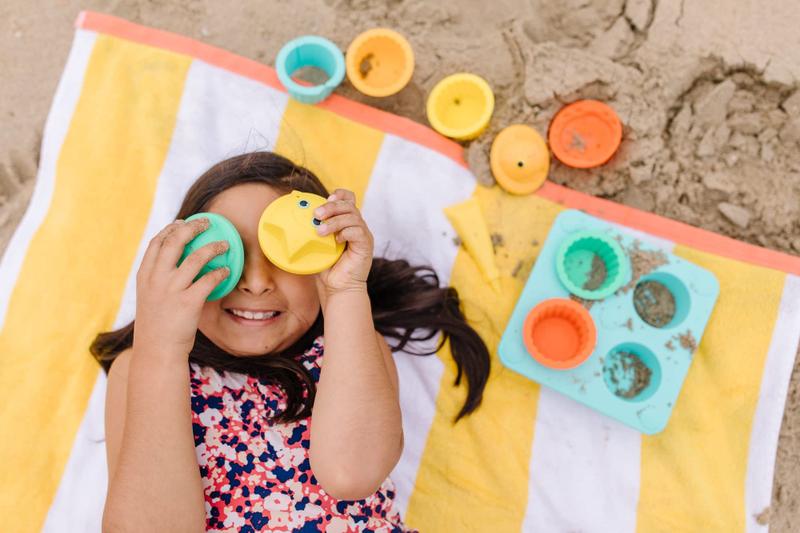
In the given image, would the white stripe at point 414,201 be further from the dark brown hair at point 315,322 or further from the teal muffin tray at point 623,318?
the teal muffin tray at point 623,318

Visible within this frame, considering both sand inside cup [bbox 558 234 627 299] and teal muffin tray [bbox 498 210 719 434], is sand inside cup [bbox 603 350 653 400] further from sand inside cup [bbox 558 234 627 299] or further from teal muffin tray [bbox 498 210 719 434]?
sand inside cup [bbox 558 234 627 299]

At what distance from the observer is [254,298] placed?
1039mm

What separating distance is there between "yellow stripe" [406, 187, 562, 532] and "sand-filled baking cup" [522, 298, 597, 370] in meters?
0.07

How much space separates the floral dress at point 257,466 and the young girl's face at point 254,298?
0.38 feet

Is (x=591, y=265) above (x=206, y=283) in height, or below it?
above

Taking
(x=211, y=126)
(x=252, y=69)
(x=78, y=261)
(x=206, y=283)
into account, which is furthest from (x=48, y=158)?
(x=206, y=283)

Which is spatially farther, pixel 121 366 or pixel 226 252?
pixel 121 366

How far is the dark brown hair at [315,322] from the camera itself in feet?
3.77

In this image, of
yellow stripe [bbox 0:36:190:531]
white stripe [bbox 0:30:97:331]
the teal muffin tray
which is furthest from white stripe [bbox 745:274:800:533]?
white stripe [bbox 0:30:97:331]

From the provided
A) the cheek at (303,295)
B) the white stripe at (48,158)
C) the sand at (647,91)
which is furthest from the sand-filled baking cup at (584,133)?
the white stripe at (48,158)

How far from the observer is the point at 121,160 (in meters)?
1.40

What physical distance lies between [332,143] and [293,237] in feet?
1.66

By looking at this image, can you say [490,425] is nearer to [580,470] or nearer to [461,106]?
[580,470]

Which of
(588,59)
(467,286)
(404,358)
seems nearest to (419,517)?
(404,358)
